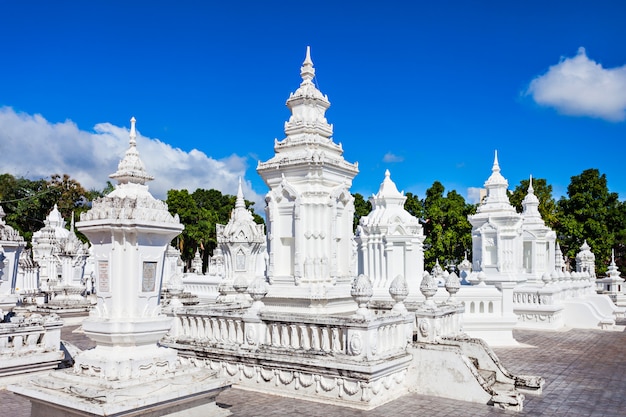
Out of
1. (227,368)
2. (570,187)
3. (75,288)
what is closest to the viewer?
(227,368)

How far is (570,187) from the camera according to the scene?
50750 millimetres

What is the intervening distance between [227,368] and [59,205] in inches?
2298

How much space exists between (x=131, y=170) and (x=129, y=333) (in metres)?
2.54

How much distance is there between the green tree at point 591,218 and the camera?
48.7 meters

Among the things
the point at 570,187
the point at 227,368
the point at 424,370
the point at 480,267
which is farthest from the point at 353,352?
→ the point at 570,187

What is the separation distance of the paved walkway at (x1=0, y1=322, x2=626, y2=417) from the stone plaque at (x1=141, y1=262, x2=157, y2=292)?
9.36ft

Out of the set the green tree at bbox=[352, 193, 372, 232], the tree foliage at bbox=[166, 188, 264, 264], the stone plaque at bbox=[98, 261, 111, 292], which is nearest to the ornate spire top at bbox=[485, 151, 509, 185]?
the stone plaque at bbox=[98, 261, 111, 292]

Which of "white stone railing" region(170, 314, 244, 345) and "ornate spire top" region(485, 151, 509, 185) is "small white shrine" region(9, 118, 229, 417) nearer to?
"white stone railing" region(170, 314, 244, 345)

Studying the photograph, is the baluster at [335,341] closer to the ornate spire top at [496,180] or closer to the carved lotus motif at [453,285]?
the carved lotus motif at [453,285]

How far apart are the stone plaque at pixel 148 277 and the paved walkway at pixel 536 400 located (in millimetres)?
2854

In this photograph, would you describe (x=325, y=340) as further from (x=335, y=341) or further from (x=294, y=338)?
(x=294, y=338)

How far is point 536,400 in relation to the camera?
433 inches

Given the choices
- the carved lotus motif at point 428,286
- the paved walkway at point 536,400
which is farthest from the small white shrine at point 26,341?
the carved lotus motif at point 428,286

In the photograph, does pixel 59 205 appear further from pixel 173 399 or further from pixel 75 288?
pixel 173 399
